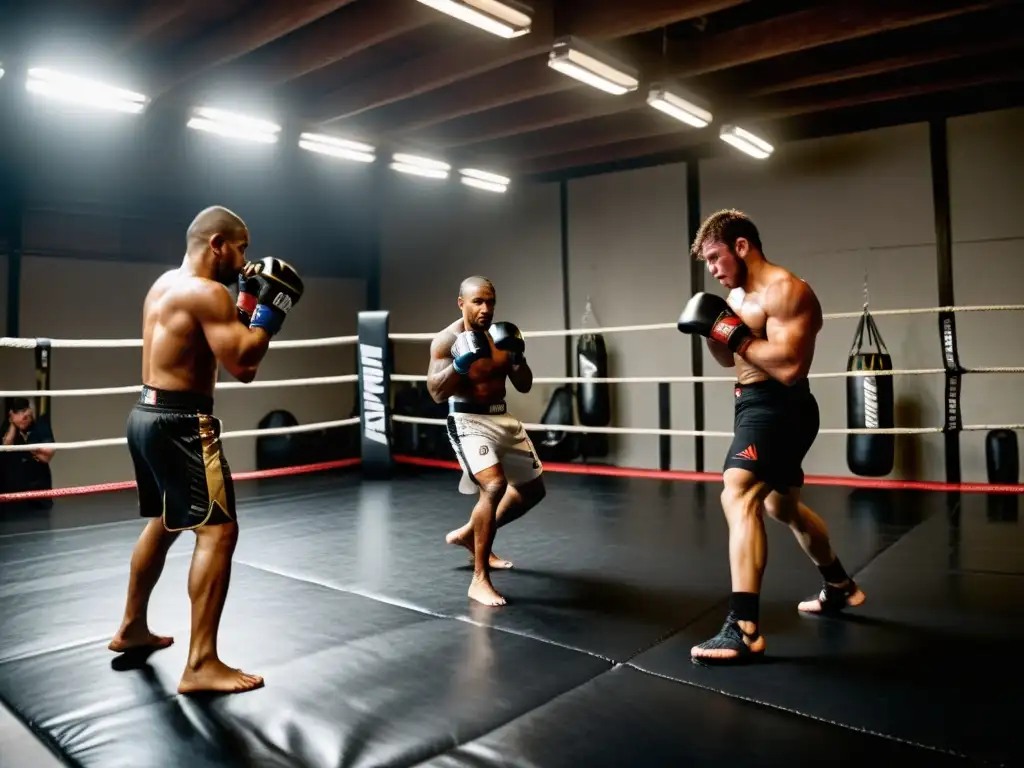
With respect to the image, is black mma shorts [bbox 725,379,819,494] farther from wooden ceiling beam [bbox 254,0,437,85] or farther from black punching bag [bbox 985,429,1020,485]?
black punching bag [bbox 985,429,1020,485]

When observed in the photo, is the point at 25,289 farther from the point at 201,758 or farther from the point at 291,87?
the point at 201,758

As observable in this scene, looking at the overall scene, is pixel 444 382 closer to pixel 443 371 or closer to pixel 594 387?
pixel 443 371

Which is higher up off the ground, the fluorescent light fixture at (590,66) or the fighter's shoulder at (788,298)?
the fluorescent light fixture at (590,66)

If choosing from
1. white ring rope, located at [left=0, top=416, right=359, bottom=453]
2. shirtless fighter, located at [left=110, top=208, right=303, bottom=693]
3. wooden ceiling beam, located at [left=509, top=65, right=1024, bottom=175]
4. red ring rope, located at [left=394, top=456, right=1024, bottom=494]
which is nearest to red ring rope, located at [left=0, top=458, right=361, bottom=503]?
white ring rope, located at [left=0, top=416, right=359, bottom=453]

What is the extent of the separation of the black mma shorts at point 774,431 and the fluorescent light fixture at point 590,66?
2466 mm

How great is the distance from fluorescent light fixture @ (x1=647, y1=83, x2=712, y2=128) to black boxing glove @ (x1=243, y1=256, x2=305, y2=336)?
3.42 m

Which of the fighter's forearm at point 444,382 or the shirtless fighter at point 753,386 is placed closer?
the shirtless fighter at point 753,386

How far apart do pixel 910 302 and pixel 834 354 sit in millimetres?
600

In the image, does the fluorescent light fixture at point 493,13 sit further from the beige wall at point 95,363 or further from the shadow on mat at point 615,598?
the beige wall at point 95,363

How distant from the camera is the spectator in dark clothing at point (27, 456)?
174 inches

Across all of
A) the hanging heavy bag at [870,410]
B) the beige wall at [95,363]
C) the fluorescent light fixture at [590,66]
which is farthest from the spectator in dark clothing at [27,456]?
the hanging heavy bag at [870,410]

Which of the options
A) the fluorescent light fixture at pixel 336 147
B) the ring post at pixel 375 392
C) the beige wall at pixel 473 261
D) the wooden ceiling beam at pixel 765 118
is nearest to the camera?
the wooden ceiling beam at pixel 765 118

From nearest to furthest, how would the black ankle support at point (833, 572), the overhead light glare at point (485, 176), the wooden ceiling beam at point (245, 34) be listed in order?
the black ankle support at point (833, 572) → the wooden ceiling beam at point (245, 34) → the overhead light glare at point (485, 176)

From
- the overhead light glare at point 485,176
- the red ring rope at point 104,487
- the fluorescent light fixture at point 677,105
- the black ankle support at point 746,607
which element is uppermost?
the overhead light glare at point 485,176
